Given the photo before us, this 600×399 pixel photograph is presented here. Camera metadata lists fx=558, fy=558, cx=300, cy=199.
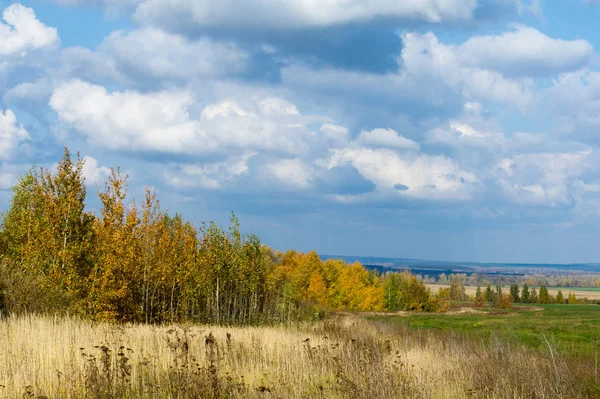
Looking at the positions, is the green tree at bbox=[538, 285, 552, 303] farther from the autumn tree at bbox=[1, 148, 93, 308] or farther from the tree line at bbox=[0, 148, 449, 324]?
the autumn tree at bbox=[1, 148, 93, 308]

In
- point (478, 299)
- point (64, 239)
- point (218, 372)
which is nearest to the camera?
point (218, 372)

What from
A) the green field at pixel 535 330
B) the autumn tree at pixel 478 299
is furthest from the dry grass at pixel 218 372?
the autumn tree at pixel 478 299

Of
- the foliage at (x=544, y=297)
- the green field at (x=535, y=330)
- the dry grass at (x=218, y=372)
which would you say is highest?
the dry grass at (x=218, y=372)

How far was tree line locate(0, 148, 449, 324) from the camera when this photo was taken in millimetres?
24812

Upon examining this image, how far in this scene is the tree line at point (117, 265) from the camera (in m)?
24.8

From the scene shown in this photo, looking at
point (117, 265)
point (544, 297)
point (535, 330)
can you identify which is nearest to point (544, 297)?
point (544, 297)

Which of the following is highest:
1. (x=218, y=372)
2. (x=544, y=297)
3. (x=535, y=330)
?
(x=218, y=372)

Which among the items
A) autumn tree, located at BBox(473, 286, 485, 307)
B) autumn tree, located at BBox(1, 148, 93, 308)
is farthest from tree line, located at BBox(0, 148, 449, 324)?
autumn tree, located at BBox(473, 286, 485, 307)

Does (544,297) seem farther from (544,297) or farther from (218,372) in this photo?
(218,372)

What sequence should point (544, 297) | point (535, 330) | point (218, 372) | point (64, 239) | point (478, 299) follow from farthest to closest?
point (544, 297) → point (478, 299) → point (535, 330) → point (64, 239) → point (218, 372)

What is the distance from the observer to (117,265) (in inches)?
1086

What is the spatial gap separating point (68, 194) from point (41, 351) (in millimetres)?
17629

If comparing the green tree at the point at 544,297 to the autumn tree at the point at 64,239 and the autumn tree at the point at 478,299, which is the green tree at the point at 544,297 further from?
the autumn tree at the point at 64,239

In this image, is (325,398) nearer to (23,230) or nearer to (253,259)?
(23,230)
